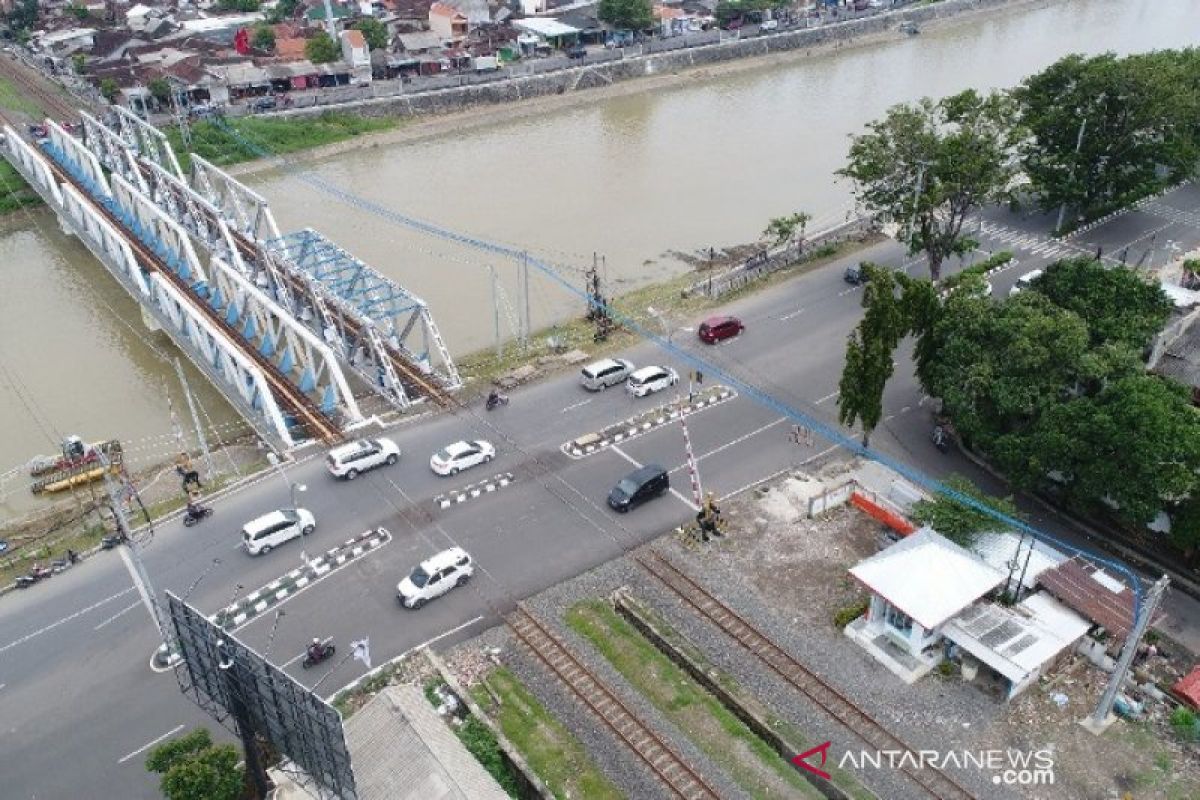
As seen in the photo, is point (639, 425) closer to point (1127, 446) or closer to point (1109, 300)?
point (1127, 446)

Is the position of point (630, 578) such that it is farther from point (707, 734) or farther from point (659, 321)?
point (659, 321)

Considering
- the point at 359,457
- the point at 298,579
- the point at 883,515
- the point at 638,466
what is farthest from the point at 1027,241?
the point at 298,579

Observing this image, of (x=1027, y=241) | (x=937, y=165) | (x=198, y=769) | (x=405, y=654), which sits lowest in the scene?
(x=1027, y=241)

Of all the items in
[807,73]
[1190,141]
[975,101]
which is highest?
[975,101]

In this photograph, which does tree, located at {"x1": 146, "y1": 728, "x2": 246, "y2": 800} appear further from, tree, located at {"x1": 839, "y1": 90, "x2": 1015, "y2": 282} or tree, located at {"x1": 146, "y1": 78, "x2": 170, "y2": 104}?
tree, located at {"x1": 146, "y1": 78, "x2": 170, "y2": 104}

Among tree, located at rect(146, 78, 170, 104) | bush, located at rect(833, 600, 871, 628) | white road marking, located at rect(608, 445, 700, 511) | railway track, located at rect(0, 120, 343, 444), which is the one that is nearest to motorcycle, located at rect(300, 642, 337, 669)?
railway track, located at rect(0, 120, 343, 444)

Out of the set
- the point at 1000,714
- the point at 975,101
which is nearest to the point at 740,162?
the point at 975,101
